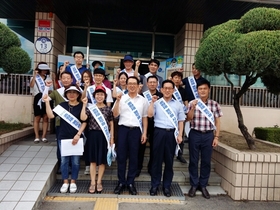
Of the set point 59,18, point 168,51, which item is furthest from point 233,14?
point 59,18

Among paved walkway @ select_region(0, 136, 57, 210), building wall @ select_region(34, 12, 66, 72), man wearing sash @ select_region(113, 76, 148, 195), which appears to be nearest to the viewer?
paved walkway @ select_region(0, 136, 57, 210)

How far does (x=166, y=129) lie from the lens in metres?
3.82

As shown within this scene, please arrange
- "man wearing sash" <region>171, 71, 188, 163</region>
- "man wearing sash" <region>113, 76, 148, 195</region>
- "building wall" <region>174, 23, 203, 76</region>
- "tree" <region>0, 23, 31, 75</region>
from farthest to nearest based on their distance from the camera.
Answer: "building wall" <region>174, 23, 203, 76</region>, "tree" <region>0, 23, 31, 75</region>, "man wearing sash" <region>171, 71, 188, 163</region>, "man wearing sash" <region>113, 76, 148, 195</region>

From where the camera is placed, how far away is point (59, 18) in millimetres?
7555

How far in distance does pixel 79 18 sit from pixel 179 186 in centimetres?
578

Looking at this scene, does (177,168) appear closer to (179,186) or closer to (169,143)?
(179,186)

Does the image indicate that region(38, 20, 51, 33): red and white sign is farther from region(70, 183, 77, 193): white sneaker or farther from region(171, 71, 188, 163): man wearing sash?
Result: region(70, 183, 77, 193): white sneaker

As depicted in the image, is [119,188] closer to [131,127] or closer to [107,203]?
[107,203]

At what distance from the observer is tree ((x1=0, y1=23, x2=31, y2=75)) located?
501 centimetres

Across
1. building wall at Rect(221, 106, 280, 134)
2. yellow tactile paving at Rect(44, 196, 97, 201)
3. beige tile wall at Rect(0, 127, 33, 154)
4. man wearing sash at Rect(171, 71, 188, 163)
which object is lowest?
yellow tactile paving at Rect(44, 196, 97, 201)

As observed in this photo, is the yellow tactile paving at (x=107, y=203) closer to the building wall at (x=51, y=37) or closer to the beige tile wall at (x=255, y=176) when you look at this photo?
the beige tile wall at (x=255, y=176)

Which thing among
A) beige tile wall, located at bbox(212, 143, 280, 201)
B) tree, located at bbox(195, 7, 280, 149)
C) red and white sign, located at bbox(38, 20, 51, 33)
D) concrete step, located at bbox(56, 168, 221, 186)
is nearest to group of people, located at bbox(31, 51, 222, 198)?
concrete step, located at bbox(56, 168, 221, 186)

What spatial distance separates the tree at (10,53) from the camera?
5.01m

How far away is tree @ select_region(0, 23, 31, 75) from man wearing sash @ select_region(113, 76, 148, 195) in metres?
2.70
